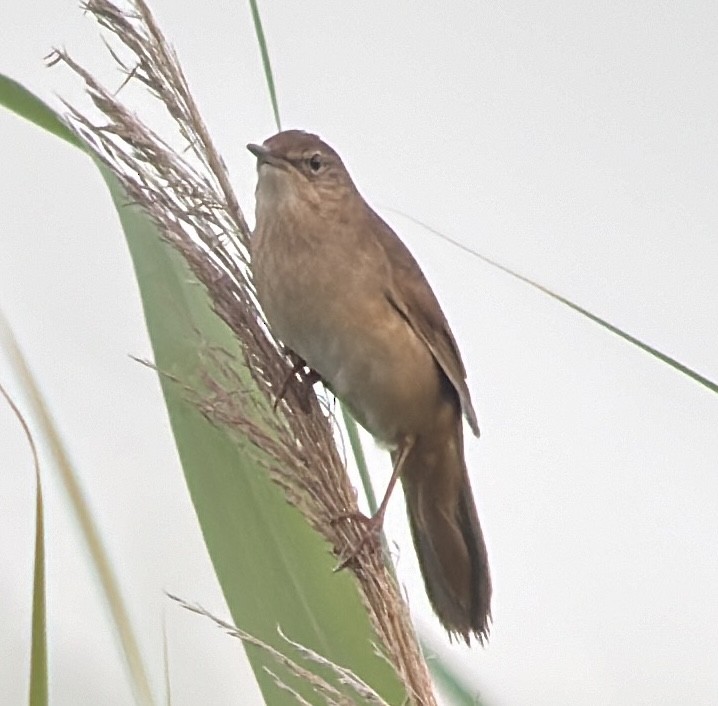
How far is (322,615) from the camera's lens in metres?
0.99

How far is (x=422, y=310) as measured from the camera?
4.96ft

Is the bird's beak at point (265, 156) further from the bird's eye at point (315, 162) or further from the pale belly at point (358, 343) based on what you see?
the pale belly at point (358, 343)

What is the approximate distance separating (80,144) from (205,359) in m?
0.24

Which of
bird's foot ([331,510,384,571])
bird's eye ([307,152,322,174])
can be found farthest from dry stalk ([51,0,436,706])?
bird's eye ([307,152,322,174])

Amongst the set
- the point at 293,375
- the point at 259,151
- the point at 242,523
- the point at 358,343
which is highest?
the point at 259,151

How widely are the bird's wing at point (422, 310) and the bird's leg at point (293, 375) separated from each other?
0.55ft

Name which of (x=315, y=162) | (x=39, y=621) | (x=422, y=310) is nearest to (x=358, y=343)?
(x=422, y=310)

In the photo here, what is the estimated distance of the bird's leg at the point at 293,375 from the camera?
1.09 m

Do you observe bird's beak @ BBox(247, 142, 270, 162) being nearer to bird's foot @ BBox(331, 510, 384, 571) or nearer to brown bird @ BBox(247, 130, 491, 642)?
brown bird @ BBox(247, 130, 491, 642)

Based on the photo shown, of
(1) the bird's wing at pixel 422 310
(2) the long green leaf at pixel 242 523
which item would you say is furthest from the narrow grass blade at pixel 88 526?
(1) the bird's wing at pixel 422 310

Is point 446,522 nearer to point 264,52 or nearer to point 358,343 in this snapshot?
point 358,343

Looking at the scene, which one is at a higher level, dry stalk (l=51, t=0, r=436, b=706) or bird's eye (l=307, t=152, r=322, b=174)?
bird's eye (l=307, t=152, r=322, b=174)

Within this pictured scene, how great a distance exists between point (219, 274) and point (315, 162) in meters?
0.44

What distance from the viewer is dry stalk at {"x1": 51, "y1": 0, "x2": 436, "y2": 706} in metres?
0.97
